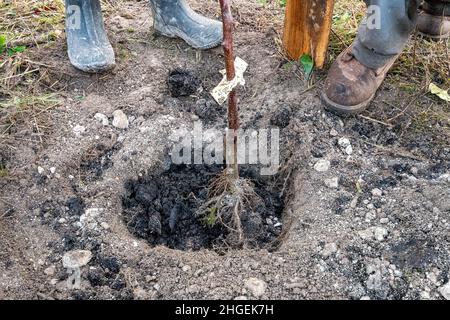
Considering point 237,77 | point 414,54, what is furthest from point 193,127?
point 414,54

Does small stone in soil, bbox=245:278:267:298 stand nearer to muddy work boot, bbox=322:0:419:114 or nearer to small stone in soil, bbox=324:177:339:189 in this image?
small stone in soil, bbox=324:177:339:189

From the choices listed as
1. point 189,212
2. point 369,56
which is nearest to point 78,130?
point 189,212

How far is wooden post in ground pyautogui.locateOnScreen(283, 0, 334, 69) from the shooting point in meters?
2.31

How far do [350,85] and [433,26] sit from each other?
0.73 metres

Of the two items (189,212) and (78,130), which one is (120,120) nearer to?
(78,130)

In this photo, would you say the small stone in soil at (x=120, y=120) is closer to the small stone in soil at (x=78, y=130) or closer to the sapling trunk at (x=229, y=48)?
the small stone in soil at (x=78, y=130)

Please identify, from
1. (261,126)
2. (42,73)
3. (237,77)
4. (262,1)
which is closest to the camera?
(237,77)

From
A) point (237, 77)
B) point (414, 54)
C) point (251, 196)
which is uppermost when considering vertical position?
point (237, 77)

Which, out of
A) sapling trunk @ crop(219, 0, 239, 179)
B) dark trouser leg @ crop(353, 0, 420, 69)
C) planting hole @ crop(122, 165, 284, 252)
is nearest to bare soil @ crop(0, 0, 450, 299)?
planting hole @ crop(122, 165, 284, 252)

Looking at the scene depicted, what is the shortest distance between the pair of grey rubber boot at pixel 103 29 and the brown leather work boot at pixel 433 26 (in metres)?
1.00

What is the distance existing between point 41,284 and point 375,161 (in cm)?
130

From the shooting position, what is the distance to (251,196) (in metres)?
2.05

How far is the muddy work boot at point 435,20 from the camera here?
260 centimetres
